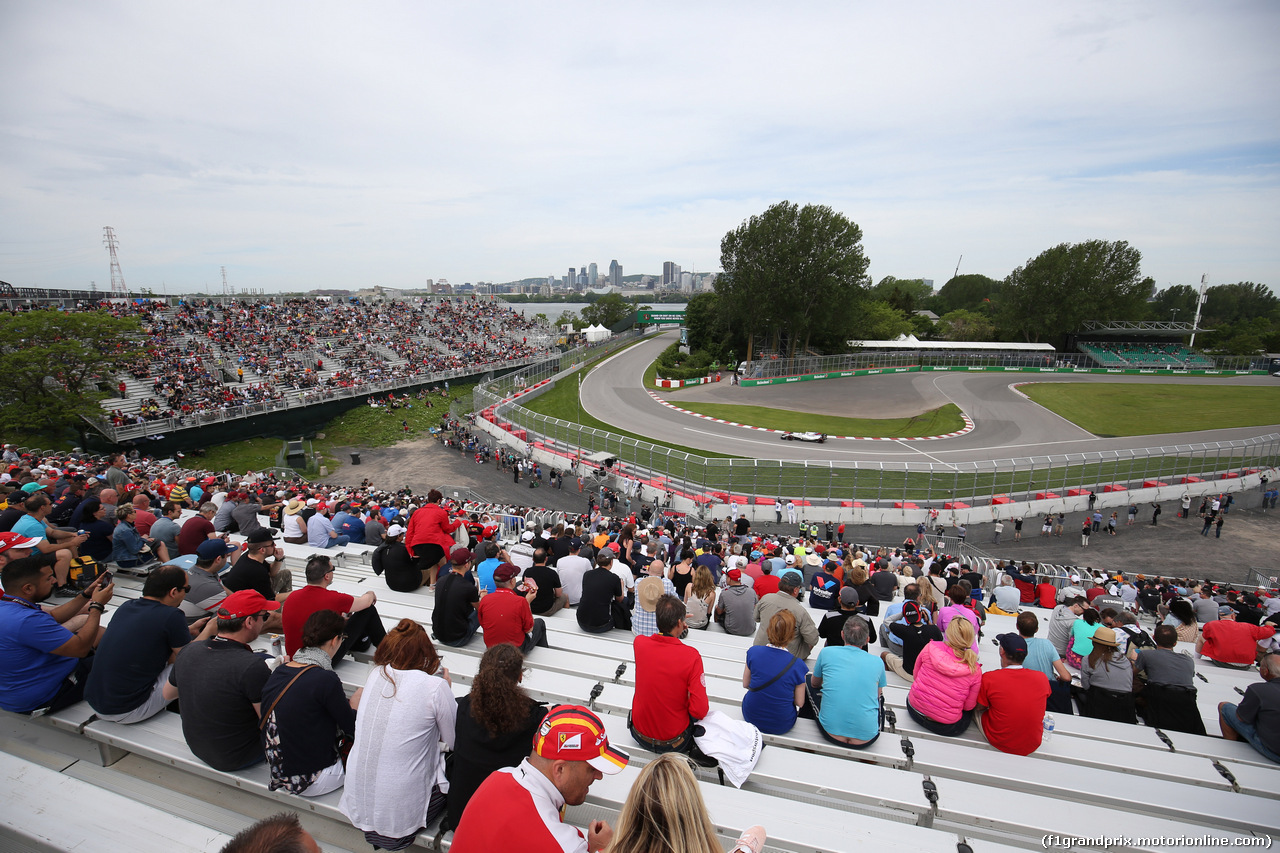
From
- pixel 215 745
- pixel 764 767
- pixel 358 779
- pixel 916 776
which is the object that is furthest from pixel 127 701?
pixel 916 776

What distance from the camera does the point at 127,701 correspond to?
12.4 feet

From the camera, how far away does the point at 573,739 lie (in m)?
2.46

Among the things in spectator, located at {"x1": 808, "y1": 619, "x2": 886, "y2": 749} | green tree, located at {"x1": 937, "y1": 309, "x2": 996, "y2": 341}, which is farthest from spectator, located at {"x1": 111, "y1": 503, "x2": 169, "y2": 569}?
green tree, located at {"x1": 937, "y1": 309, "x2": 996, "y2": 341}

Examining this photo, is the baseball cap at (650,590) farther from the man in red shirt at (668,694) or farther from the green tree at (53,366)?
the green tree at (53,366)

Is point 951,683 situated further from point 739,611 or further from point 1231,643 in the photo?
point 1231,643

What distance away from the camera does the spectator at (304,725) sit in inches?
125

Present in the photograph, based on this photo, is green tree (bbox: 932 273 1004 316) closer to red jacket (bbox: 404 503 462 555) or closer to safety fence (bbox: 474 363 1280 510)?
safety fence (bbox: 474 363 1280 510)

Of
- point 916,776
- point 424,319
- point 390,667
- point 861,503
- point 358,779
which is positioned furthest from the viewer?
point 424,319

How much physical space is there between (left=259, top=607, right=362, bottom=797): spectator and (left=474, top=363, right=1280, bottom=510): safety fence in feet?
57.9

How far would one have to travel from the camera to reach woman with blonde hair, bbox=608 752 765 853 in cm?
179

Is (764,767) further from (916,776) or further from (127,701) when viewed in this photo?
(127,701)

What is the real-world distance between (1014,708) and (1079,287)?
7727cm

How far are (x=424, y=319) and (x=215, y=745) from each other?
60561mm

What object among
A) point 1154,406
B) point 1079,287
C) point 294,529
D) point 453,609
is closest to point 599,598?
point 453,609
